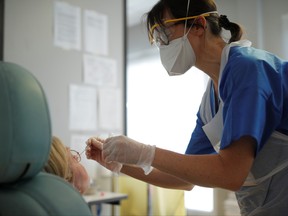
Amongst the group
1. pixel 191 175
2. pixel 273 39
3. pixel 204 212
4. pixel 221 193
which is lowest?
pixel 204 212

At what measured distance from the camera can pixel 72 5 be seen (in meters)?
2.93

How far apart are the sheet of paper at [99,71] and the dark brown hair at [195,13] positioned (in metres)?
1.73

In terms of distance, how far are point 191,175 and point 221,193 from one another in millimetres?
2034

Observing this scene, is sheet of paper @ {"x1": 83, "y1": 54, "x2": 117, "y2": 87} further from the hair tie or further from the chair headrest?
the chair headrest

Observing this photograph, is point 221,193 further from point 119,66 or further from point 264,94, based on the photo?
point 264,94

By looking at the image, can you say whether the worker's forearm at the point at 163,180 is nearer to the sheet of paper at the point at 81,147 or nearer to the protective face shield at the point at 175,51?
the protective face shield at the point at 175,51

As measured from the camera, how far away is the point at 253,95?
0.98m

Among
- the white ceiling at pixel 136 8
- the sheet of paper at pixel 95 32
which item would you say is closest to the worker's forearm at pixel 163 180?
the sheet of paper at pixel 95 32

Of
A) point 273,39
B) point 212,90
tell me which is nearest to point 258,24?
point 273,39

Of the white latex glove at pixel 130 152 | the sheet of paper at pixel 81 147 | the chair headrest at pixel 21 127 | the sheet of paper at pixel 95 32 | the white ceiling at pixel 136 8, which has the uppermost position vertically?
the white ceiling at pixel 136 8

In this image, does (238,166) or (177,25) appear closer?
(238,166)

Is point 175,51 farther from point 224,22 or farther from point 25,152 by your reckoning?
point 25,152

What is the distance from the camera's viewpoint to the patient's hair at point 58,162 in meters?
1.23

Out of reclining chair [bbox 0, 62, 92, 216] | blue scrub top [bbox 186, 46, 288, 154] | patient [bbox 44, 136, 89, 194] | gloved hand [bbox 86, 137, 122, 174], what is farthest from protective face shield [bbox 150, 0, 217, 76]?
reclining chair [bbox 0, 62, 92, 216]
